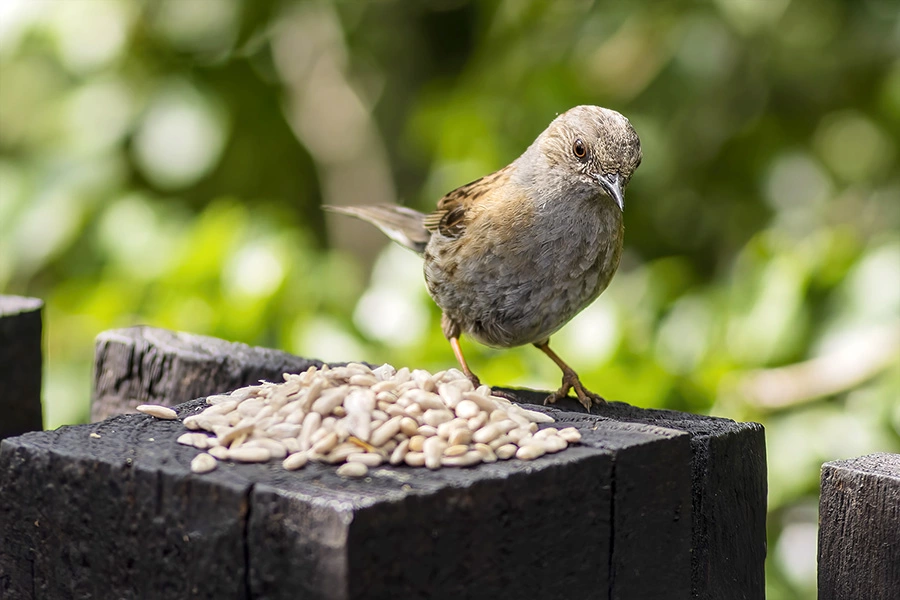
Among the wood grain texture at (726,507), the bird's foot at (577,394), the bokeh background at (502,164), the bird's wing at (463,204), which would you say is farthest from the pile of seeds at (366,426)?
the bokeh background at (502,164)

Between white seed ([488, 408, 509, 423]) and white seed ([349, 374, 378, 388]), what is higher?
white seed ([349, 374, 378, 388])

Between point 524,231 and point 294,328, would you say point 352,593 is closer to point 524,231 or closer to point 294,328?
point 524,231

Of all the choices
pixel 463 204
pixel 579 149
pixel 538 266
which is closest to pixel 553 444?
pixel 538 266

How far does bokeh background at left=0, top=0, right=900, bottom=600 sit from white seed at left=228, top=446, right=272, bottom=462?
1911mm

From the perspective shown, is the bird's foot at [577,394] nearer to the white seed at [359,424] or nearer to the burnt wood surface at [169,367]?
the burnt wood surface at [169,367]

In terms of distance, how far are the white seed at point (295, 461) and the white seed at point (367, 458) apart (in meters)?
0.06

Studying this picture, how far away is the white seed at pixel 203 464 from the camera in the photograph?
1.52 m

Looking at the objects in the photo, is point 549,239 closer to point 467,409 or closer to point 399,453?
point 467,409

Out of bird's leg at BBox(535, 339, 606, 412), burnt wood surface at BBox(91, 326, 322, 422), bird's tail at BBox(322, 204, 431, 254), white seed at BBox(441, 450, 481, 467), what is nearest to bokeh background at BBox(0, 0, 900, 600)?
bird's tail at BBox(322, 204, 431, 254)

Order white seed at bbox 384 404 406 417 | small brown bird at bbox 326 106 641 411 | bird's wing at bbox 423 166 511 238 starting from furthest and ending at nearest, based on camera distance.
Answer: bird's wing at bbox 423 166 511 238 → small brown bird at bbox 326 106 641 411 → white seed at bbox 384 404 406 417

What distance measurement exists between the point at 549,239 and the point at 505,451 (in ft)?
4.34

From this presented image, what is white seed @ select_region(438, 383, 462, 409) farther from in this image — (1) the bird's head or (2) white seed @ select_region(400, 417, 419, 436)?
(1) the bird's head

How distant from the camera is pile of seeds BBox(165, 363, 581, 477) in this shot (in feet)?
5.27

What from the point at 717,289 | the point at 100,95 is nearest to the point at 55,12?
the point at 100,95
